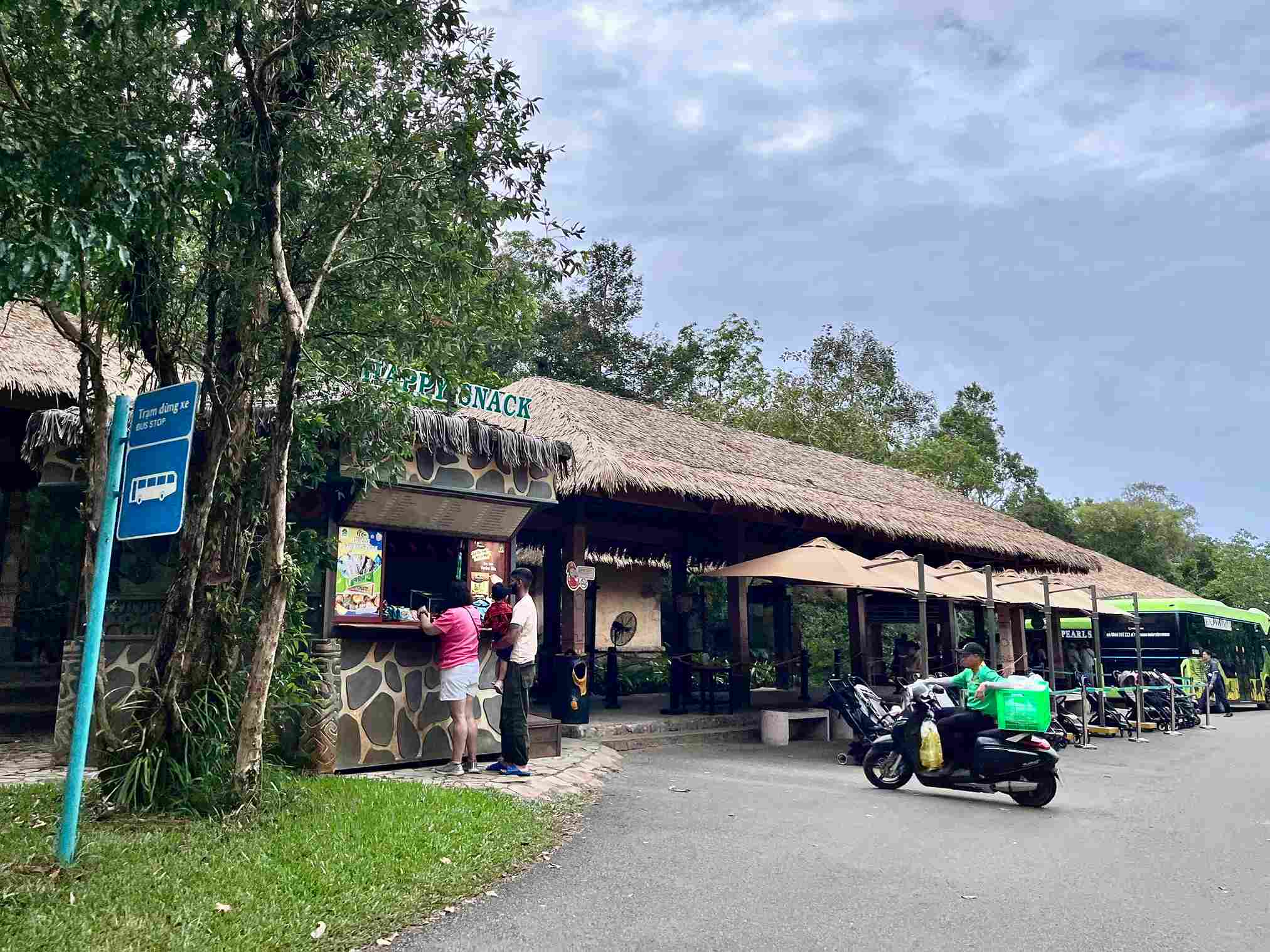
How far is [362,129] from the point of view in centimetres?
651

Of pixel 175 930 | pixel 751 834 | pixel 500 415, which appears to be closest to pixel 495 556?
pixel 500 415

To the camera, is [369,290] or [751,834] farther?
[369,290]

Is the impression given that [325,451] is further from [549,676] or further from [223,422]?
[549,676]

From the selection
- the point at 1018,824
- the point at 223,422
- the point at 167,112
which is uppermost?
the point at 167,112

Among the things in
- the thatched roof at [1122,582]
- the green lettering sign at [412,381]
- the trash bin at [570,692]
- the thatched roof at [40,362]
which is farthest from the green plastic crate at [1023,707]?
the thatched roof at [1122,582]

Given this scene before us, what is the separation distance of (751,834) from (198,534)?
373 cm

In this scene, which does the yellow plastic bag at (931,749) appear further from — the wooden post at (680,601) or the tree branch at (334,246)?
the wooden post at (680,601)

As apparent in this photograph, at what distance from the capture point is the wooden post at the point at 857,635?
13898 millimetres

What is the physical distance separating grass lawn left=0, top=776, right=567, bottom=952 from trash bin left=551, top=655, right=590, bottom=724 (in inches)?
158

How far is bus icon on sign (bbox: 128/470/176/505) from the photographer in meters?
4.30

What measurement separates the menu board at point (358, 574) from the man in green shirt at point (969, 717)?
181 inches

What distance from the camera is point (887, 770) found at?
830cm

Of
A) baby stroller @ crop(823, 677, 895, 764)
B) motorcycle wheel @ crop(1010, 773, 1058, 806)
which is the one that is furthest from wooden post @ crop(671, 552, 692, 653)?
motorcycle wheel @ crop(1010, 773, 1058, 806)

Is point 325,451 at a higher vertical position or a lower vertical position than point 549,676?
higher
